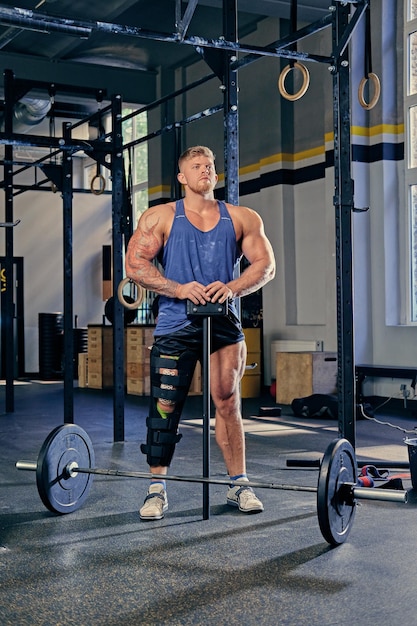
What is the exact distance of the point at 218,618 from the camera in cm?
218

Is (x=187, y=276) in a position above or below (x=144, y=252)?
below

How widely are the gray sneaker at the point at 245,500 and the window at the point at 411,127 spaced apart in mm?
4860

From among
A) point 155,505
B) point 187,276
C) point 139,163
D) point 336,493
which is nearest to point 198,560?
point 336,493

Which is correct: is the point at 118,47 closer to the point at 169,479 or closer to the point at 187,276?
the point at 187,276

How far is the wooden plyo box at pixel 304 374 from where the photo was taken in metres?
8.09

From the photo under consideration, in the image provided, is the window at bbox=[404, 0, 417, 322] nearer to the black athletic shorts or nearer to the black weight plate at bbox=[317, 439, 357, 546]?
the black athletic shorts

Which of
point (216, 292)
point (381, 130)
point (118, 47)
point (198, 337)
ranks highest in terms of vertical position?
point (118, 47)

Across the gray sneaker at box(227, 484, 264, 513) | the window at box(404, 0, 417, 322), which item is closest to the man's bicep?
the gray sneaker at box(227, 484, 264, 513)

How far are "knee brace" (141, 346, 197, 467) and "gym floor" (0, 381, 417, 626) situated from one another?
0.28 m

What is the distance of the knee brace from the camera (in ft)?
11.0

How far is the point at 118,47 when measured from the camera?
9859 mm

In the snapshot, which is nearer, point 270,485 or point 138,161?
point 270,485

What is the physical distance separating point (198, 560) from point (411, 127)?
20.2ft

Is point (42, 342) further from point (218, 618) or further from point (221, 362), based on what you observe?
point (218, 618)
